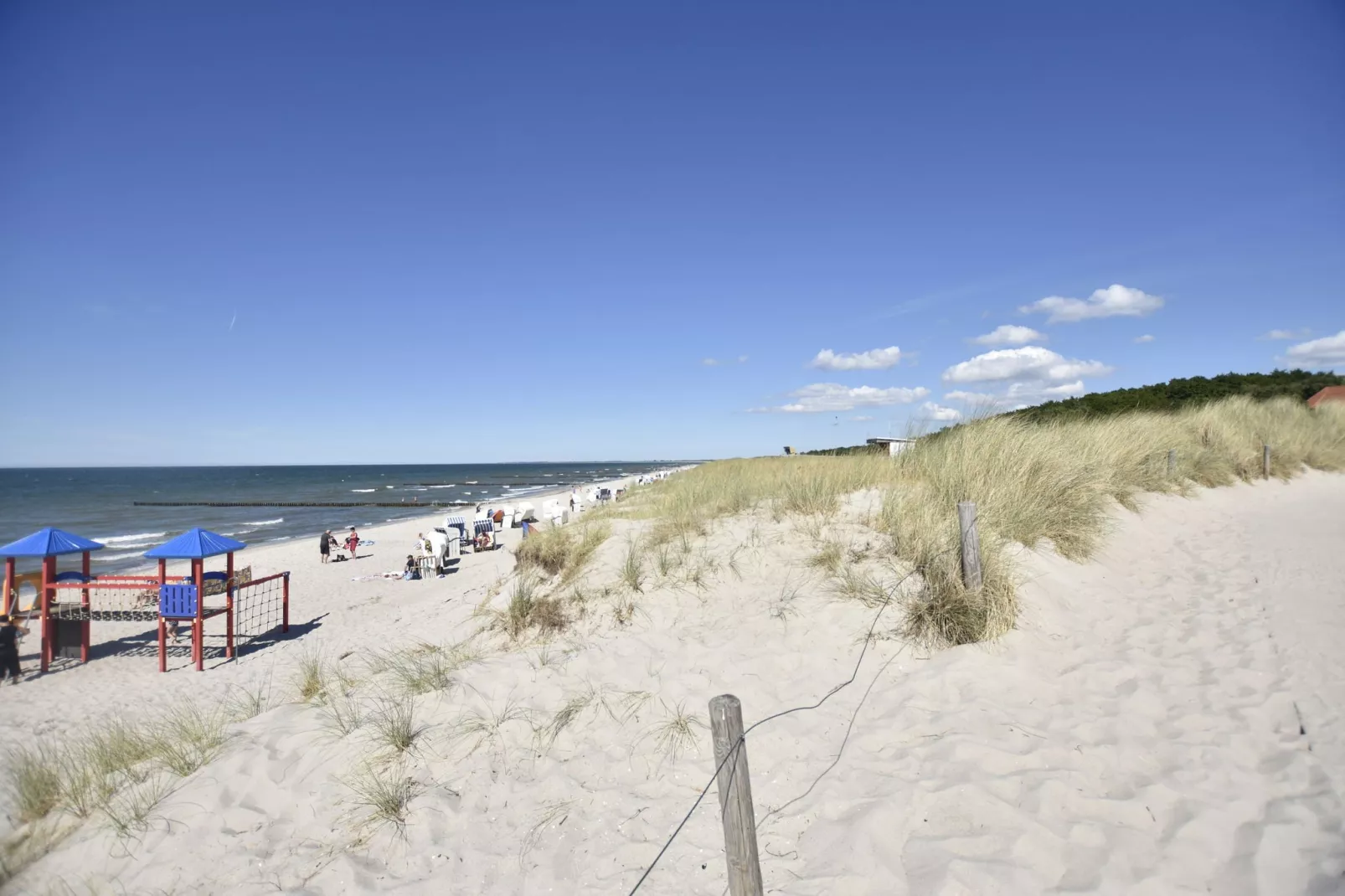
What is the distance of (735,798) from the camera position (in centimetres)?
276

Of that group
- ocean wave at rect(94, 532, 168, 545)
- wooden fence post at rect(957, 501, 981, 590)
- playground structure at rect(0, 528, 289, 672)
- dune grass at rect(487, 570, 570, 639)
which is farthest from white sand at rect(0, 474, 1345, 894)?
ocean wave at rect(94, 532, 168, 545)

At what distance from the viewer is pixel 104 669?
33.3ft

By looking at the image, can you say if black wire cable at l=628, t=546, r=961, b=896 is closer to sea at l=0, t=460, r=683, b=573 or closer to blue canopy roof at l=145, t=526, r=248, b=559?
blue canopy roof at l=145, t=526, r=248, b=559

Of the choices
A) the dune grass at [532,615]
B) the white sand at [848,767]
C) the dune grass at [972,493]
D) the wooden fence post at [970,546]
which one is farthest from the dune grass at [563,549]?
the wooden fence post at [970,546]

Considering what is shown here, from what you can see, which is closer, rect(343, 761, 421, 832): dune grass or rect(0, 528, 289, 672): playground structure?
rect(343, 761, 421, 832): dune grass

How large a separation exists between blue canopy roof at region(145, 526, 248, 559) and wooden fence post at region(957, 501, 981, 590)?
407 inches

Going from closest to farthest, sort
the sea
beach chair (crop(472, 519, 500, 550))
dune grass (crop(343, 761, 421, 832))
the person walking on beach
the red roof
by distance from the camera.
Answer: dune grass (crop(343, 761, 421, 832)) → the person walking on beach → beach chair (crop(472, 519, 500, 550)) → the red roof → the sea

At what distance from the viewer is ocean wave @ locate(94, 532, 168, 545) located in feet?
94.3

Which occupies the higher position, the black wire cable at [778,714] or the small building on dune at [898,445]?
the small building on dune at [898,445]

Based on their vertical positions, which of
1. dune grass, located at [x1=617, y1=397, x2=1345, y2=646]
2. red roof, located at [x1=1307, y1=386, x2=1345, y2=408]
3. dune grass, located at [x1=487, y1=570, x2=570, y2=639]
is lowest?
dune grass, located at [x1=487, y1=570, x2=570, y2=639]

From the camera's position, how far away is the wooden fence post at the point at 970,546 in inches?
226

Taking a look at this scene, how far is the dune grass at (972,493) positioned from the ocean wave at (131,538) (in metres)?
28.9

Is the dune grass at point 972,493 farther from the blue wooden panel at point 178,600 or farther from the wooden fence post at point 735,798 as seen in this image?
the blue wooden panel at point 178,600

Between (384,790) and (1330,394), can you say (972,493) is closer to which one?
(384,790)
